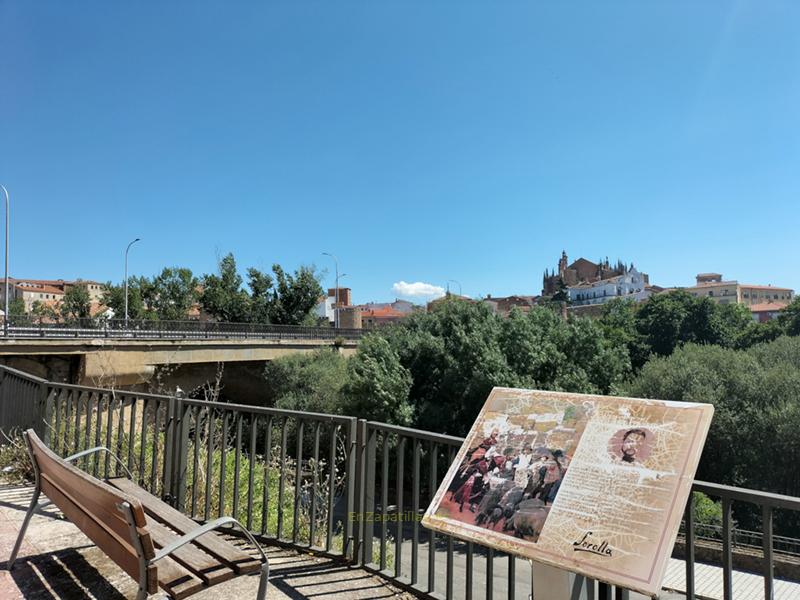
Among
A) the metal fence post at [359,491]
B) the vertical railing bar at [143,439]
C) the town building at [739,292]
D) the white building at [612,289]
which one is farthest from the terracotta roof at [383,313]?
the metal fence post at [359,491]

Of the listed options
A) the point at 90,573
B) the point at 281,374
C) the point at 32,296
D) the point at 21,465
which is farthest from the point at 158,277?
the point at 32,296

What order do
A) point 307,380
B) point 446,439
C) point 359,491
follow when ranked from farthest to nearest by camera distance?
A: point 307,380 < point 359,491 < point 446,439

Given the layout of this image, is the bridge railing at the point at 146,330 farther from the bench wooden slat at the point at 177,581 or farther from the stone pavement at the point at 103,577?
the bench wooden slat at the point at 177,581

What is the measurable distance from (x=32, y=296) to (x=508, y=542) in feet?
511

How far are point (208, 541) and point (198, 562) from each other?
0.23 meters

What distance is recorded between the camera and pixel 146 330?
87.5 feet

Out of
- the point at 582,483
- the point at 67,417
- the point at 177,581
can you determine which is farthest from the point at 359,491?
the point at 67,417

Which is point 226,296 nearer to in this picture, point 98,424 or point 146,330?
Answer: point 146,330

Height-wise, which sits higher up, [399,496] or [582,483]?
[582,483]

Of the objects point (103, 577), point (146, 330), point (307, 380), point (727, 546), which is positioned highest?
point (146, 330)

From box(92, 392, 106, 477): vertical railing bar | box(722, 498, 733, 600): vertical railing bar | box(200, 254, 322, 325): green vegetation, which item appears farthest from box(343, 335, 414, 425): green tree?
box(200, 254, 322, 325): green vegetation

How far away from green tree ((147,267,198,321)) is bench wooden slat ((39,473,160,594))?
5001cm

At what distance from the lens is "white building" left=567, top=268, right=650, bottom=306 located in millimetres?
116750

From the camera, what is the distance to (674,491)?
5.96ft
